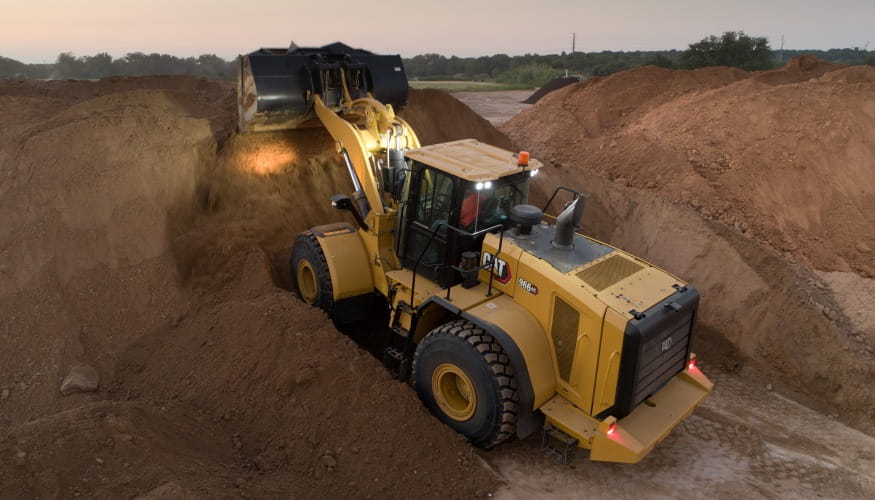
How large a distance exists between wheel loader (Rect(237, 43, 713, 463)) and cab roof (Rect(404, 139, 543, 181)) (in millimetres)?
23

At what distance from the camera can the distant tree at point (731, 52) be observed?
3375 cm

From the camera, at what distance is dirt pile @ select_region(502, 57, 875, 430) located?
335 inches

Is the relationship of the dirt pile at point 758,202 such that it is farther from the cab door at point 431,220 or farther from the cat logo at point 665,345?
the cab door at point 431,220

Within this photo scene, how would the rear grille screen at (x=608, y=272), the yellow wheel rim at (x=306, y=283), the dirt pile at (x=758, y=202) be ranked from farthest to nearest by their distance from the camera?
the dirt pile at (x=758, y=202)
the yellow wheel rim at (x=306, y=283)
the rear grille screen at (x=608, y=272)

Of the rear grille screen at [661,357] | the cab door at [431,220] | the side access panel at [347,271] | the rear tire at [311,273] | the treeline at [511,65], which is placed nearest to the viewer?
the rear grille screen at [661,357]

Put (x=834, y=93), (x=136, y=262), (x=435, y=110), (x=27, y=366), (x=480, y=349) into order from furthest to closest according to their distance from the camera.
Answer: (x=435, y=110)
(x=834, y=93)
(x=136, y=262)
(x=27, y=366)
(x=480, y=349)

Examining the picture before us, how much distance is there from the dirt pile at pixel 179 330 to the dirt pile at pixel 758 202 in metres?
5.41

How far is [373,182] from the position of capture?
7.13 meters

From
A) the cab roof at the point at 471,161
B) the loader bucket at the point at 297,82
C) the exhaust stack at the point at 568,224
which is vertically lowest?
the exhaust stack at the point at 568,224

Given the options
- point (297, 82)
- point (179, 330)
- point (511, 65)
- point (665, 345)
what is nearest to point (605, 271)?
point (665, 345)

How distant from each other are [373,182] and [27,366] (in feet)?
15.2

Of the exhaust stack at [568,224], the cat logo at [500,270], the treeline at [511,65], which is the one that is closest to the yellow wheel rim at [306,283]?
the cat logo at [500,270]

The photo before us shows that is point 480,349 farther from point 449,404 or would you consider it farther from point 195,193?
point 195,193

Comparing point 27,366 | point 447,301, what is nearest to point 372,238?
point 447,301
